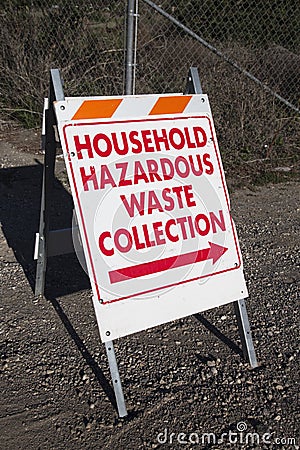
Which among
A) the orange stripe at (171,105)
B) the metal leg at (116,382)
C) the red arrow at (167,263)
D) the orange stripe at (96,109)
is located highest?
the orange stripe at (96,109)

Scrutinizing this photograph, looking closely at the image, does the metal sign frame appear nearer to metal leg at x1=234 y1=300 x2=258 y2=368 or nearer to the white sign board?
metal leg at x1=234 y1=300 x2=258 y2=368

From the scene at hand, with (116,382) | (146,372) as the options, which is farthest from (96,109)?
(146,372)

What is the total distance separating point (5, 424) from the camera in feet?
8.77

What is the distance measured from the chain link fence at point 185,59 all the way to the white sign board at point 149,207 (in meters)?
3.51

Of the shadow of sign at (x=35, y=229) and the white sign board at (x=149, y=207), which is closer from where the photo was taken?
the white sign board at (x=149, y=207)

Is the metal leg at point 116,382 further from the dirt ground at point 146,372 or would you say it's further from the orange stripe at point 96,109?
the orange stripe at point 96,109

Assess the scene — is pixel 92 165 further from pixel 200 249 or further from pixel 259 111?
pixel 259 111

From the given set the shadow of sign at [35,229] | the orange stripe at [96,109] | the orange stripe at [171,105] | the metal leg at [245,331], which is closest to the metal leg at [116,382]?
A: the shadow of sign at [35,229]

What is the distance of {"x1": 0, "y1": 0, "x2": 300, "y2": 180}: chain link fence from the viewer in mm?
6738

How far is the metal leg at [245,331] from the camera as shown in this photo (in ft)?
10.1

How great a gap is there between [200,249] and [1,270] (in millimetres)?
1802

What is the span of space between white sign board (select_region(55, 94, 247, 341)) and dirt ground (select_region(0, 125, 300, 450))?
0.44 metres

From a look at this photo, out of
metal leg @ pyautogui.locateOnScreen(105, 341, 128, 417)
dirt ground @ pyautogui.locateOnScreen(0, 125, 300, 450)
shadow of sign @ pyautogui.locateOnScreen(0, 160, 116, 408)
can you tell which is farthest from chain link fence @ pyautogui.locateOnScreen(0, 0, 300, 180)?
metal leg @ pyautogui.locateOnScreen(105, 341, 128, 417)

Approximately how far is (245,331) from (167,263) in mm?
688
